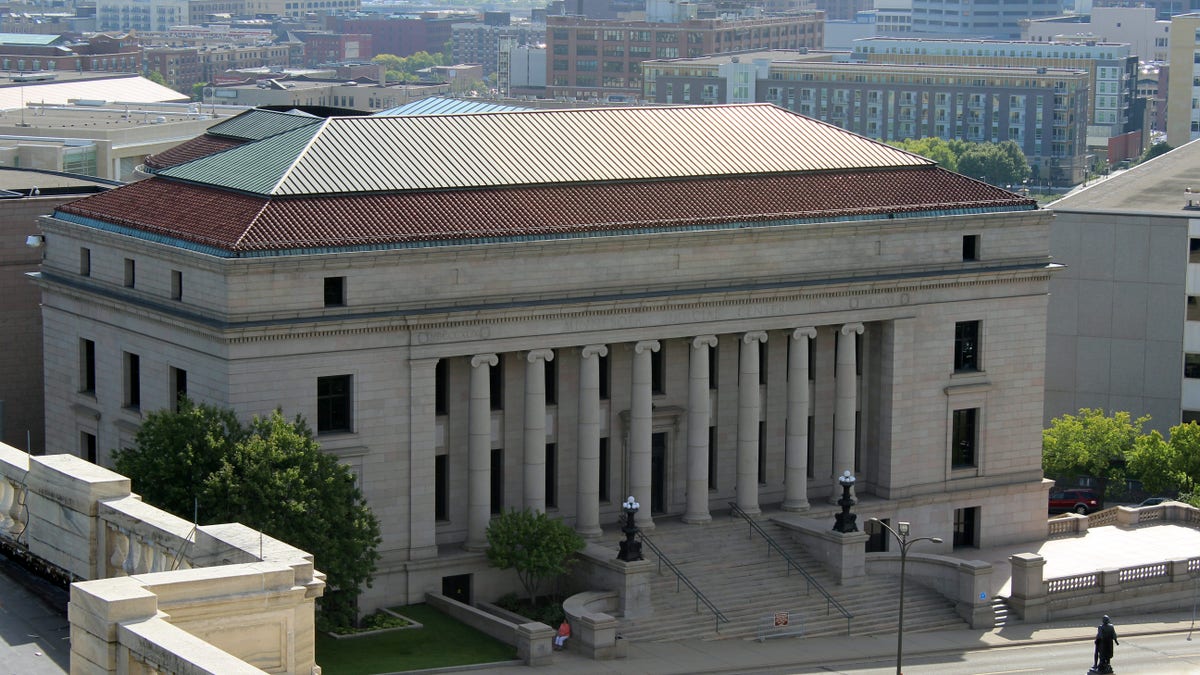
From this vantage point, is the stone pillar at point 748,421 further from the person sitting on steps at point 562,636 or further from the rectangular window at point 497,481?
the person sitting on steps at point 562,636

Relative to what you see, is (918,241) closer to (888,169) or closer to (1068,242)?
(888,169)

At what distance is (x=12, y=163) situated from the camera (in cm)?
14775

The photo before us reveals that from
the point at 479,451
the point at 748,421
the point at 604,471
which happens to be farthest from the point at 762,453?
the point at 479,451

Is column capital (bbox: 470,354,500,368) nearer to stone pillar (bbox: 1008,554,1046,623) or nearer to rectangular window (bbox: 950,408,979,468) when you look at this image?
stone pillar (bbox: 1008,554,1046,623)

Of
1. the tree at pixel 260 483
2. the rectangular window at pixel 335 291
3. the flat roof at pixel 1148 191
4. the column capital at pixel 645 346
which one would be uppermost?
the rectangular window at pixel 335 291

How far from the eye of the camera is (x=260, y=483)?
264 feet

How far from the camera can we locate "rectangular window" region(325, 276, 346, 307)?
8644 cm

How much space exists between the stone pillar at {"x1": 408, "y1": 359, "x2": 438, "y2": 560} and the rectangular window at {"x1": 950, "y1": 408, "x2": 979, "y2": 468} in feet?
86.4

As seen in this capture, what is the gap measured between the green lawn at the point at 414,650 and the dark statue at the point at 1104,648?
Answer: 71.6ft

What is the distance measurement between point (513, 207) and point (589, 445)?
10254 millimetres

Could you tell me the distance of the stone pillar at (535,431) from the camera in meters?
91.2

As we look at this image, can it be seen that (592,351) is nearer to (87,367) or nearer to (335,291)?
(335,291)

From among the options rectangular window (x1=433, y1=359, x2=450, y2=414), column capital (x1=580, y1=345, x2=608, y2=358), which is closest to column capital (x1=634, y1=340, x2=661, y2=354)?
column capital (x1=580, y1=345, x2=608, y2=358)

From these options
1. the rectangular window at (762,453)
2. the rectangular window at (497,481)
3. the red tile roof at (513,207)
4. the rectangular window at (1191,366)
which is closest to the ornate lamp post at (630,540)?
the rectangular window at (497,481)
